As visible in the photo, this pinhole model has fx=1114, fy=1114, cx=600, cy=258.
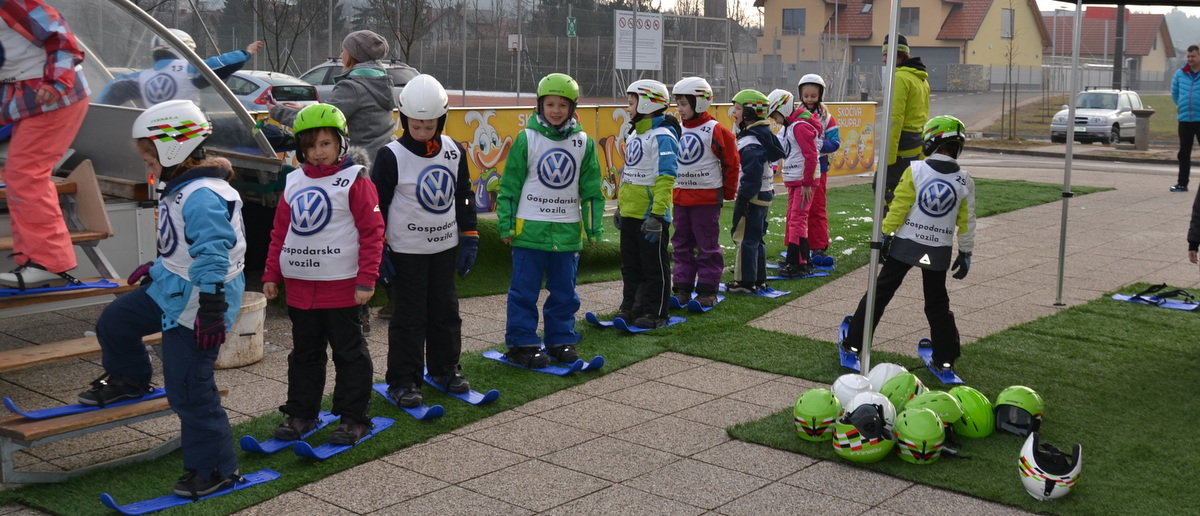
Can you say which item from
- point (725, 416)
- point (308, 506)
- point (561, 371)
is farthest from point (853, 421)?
point (308, 506)

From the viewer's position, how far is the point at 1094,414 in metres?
6.20

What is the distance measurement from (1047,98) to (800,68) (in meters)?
26.0

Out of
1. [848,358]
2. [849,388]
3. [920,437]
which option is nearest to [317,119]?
[849,388]

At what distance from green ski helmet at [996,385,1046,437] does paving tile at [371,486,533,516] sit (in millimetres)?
2638

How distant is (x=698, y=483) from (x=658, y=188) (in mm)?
3193

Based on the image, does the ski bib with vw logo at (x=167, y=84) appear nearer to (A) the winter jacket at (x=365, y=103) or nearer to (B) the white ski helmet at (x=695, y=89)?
(A) the winter jacket at (x=365, y=103)

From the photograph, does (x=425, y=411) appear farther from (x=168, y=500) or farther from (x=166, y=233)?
(x=166, y=233)

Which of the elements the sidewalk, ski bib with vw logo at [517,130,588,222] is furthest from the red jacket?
ski bib with vw logo at [517,130,588,222]

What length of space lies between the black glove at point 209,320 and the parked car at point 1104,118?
99.8ft

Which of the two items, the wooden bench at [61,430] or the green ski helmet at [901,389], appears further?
the green ski helmet at [901,389]

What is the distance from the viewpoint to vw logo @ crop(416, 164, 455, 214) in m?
6.27

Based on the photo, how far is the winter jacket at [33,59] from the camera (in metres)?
6.05

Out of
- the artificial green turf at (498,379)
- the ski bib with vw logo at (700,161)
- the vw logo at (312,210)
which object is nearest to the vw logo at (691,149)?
the ski bib with vw logo at (700,161)

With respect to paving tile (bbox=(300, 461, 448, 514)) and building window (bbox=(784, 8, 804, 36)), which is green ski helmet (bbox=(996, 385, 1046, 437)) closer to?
paving tile (bbox=(300, 461, 448, 514))
